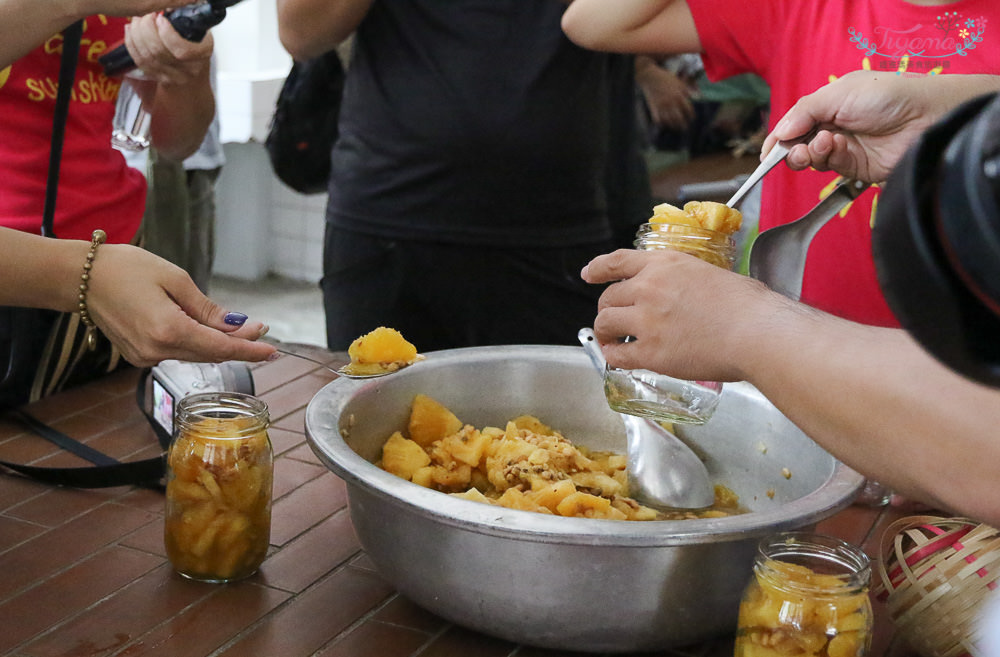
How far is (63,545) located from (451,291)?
988 mm

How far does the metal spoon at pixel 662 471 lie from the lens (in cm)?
112

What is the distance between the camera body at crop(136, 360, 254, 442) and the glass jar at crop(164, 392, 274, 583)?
24 centimetres

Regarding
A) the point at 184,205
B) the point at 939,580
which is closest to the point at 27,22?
the point at 939,580

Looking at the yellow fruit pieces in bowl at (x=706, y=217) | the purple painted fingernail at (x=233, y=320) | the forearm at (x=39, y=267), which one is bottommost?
the purple painted fingernail at (x=233, y=320)

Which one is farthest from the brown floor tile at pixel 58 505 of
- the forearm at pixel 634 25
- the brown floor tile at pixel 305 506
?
the forearm at pixel 634 25

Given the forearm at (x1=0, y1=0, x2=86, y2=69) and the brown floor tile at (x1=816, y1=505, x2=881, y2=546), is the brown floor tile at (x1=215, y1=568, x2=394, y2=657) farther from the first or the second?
the forearm at (x1=0, y1=0, x2=86, y2=69)

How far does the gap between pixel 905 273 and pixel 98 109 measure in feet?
4.80

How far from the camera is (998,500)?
0.66m

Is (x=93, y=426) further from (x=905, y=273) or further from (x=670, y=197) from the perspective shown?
(x=670, y=197)

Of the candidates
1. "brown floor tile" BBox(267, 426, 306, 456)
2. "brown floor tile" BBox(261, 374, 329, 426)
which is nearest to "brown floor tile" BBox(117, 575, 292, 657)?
"brown floor tile" BBox(267, 426, 306, 456)

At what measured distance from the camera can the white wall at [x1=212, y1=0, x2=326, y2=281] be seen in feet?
14.3

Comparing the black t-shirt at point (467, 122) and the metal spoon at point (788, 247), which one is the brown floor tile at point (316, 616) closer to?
the metal spoon at point (788, 247)

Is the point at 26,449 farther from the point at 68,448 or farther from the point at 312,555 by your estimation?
the point at 312,555

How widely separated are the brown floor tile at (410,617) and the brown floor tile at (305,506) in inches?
6.9
